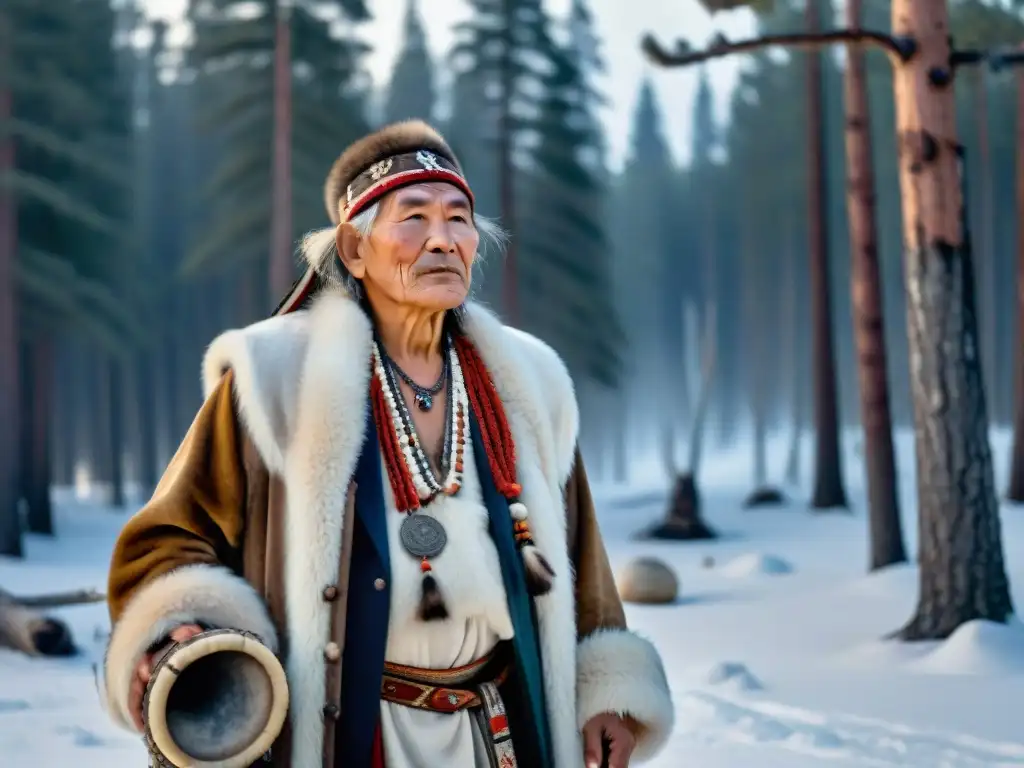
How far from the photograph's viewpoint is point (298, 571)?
8.80ft

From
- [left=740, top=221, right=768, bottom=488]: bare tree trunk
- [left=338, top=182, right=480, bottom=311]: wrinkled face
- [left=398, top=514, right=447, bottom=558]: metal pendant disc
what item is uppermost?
[left=740, top=221, right=768, bottom=488]: bare tree trunk

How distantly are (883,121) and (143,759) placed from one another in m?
40.3

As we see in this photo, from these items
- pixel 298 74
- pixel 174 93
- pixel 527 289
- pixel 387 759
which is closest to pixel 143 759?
pixel 387 759

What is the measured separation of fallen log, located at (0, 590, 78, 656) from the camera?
8.73 m

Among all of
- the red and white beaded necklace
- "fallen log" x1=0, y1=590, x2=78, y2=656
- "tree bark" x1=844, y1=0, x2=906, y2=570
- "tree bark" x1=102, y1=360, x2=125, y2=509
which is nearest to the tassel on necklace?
the red and white beaded necklace

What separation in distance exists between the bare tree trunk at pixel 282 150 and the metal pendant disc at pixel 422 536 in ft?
55.1

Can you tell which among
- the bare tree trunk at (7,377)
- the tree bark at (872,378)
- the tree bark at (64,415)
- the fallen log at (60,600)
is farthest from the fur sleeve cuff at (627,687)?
the tree bark at (64,415)

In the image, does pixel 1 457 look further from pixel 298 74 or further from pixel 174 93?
pixel 174 93

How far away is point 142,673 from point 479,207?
36054 millimetres

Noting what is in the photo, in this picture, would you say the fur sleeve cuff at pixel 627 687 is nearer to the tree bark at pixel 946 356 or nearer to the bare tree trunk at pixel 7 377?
the tree bark at pixel 946 356

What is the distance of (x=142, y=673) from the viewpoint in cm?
252

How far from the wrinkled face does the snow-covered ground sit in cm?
393

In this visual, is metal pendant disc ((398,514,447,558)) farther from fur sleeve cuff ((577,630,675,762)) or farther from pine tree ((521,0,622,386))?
pine tree ((521,0,622,386))

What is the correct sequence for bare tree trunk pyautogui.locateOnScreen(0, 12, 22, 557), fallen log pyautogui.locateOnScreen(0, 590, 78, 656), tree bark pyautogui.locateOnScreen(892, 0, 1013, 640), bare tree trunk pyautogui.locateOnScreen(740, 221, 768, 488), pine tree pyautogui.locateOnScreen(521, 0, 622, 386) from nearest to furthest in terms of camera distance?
tree bark pyautogui.locateOnScreen(892, 0, 1013, 640) → fallen log pyautogui.locateOnScreen(0, 590, 78, 656) → bare tree trunk pyautogui.locateOnScreen(0, 12, 22, 557) → pine tree pyautogui.locateOnScreen(521, 0, 622, 386) → bare tree trunk pyautogui.locateOnScreen(740, 221, 768, 488)
